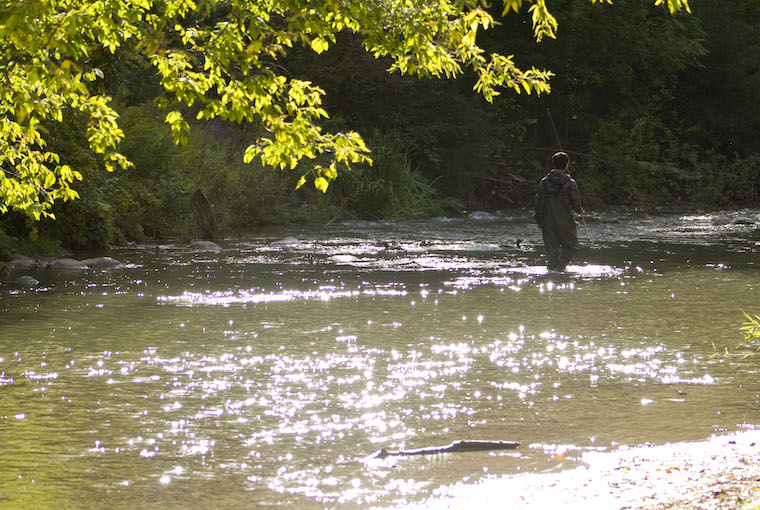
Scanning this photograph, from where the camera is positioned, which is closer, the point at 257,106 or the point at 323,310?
the point at 257,106

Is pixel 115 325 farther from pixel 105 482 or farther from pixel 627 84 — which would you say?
pixel 627 84

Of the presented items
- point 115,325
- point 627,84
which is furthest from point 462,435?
point 627,84

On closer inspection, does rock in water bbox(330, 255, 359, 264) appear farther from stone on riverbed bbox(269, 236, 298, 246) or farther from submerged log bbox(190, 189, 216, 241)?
submerged log bbox(190, 189, 216, 241)

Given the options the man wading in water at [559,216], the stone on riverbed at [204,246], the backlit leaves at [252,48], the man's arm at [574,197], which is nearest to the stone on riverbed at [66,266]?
the stone on riverbed at [204,246]

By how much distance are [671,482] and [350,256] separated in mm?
15410

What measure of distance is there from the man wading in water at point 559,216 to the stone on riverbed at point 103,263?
6.83 metres

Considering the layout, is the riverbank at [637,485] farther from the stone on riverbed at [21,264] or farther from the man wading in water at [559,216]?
the stone on riverbed at [21,264]

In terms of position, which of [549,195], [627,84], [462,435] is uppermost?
[627,84]

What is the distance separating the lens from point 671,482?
5.80 metres

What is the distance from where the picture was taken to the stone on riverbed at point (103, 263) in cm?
1859

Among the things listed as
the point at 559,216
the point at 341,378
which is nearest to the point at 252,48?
the point at 341,378

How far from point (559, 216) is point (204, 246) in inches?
300

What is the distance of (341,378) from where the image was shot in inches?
357

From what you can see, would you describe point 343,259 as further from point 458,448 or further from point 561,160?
point 458,448
